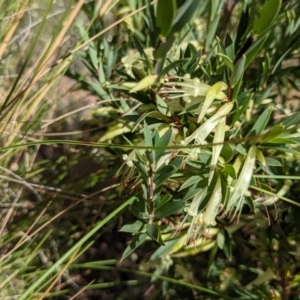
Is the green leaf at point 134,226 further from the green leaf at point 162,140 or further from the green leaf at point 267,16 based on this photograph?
the green leaf at point 267,16

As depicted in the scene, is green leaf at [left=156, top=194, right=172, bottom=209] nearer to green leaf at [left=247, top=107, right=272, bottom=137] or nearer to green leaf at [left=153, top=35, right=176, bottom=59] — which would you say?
green leaf at [left=247, top=107, right=272, bottom=137]

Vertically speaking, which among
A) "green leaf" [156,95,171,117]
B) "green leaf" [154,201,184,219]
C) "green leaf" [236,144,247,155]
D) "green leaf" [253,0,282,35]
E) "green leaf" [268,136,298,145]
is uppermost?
"green leaf" [253,0,282,35]

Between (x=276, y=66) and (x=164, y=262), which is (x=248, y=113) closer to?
(x=276, y=66)

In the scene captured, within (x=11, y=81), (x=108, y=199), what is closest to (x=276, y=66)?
(x=108, y=199)

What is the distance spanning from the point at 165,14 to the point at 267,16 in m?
0.16

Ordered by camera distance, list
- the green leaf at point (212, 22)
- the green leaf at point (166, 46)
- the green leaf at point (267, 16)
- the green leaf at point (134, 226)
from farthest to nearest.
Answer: the green leaf at point (212, 22), the green leaf at point (134, 226), the green leaf at point (267, 16), the green leaf at point (166, 46)

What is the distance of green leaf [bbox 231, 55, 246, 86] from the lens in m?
0.49

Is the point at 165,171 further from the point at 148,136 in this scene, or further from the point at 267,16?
the point at 267,16

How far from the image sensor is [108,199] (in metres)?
0.93

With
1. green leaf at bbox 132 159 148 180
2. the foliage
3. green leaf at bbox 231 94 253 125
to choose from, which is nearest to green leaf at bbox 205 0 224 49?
the foliage

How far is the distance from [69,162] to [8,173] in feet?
0.45

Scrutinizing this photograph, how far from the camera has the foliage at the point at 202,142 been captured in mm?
524

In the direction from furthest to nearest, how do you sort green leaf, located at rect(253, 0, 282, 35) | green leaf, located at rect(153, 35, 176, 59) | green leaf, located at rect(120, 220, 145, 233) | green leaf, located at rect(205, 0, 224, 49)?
green leaf, located at rect(205, 0, 224, 49)
green leaf, located at rect(120, 220, 145, 233)
green leaf, located at rect(253, 0, 282, 35)
green leaf, located at rect(153, 35, 176, 59)

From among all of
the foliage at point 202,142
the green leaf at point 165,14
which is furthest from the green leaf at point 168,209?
the green leaf at point 165,14
